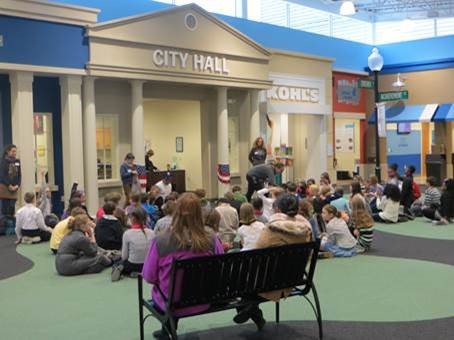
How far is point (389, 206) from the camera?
492 inches

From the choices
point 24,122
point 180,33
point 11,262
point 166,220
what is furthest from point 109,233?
point 180,33

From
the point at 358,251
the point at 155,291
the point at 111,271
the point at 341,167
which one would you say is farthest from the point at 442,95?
the point at 155,291

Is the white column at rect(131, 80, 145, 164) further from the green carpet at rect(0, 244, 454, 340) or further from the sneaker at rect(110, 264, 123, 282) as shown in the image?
the sneaker at rect(110, 264, 123, 282)

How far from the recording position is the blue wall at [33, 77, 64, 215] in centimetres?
1338

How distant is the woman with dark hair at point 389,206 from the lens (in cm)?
1220

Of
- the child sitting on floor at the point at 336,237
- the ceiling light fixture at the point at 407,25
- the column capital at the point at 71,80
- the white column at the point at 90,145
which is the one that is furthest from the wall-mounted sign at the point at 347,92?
the child sitting on floor at the point at 336,237

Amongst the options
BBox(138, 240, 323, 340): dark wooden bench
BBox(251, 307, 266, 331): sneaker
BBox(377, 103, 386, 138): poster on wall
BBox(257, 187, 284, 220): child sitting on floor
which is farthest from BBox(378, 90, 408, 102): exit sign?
BBox(251, 307, 266, 331): sneaker

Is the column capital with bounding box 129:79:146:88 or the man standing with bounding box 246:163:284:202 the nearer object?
the man standing with bounding box 246:163:284:202

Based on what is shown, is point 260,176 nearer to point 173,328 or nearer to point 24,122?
point 24,122

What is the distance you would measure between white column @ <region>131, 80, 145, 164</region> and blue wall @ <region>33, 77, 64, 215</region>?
5.74 feet

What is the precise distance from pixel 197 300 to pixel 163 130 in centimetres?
1578

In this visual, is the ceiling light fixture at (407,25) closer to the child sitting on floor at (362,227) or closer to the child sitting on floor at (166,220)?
the child sitting on floor at (362,227)

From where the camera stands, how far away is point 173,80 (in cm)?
1477

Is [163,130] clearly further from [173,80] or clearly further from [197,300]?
[197,300]
